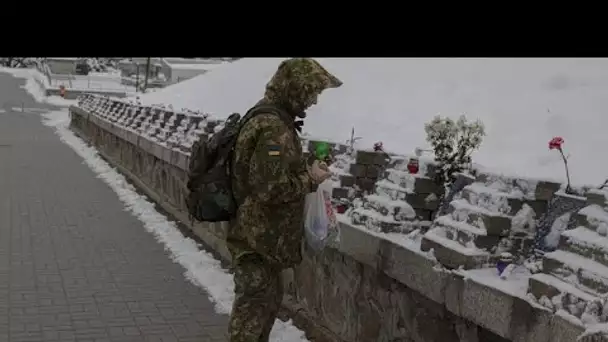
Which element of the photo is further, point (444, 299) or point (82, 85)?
point (82, 85)

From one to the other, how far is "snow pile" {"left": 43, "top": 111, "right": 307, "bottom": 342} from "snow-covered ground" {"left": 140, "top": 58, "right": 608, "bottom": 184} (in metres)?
2.03

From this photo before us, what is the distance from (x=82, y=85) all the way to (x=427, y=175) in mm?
48365

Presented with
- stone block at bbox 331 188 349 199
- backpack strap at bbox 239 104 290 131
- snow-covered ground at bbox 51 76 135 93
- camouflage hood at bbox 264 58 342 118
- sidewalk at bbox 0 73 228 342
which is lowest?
sidewalk at bbox 0 73 228 342

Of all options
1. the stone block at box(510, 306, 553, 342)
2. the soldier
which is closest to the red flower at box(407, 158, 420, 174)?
the soldier

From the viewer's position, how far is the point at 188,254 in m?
8.23

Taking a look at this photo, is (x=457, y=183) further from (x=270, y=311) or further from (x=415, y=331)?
(x=270, y=311)

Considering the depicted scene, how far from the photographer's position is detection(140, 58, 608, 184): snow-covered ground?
7777 millimetres

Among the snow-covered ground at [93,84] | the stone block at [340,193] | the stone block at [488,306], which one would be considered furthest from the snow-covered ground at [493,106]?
the snow-covered ground at [93,84]

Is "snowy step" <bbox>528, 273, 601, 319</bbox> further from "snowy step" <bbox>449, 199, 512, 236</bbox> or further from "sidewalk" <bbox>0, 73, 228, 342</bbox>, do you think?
"sidewalk" <bbox>0, 73, 228, 342</bbox>

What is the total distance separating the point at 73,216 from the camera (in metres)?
10.4

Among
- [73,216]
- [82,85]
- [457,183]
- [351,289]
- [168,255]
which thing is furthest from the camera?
[82,85]

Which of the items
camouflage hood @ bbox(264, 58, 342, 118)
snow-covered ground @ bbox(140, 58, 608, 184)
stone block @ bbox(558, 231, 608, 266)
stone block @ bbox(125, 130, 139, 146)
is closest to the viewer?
stone block @ bbox(558, 231, 608, 266)

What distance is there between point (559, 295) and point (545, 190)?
0.82 m
